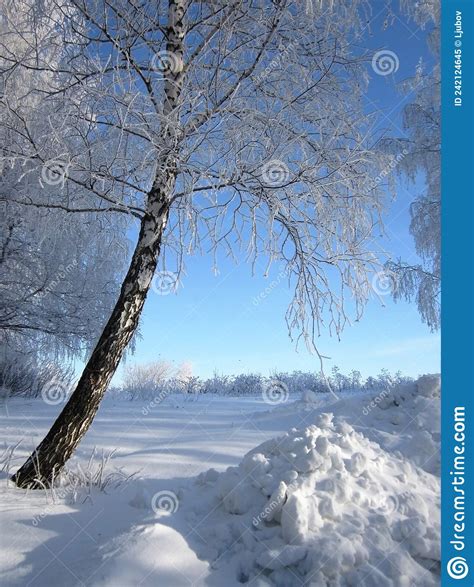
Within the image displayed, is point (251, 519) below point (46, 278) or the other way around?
below

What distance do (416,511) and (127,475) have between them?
A: 2.13 metres

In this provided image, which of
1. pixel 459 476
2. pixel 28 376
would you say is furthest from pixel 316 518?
pixel 28 376

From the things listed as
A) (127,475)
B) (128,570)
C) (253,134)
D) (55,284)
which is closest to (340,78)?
(253,134)

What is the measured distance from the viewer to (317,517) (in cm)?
264

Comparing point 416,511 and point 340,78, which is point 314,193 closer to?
point 340,78
